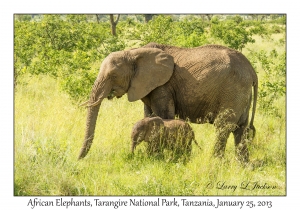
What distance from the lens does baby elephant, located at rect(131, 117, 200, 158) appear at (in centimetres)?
813

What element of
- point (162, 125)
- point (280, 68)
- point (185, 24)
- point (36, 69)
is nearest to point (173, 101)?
point (162, 125)

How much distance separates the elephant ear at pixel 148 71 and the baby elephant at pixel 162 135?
2.33 feet

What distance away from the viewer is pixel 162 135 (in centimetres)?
823

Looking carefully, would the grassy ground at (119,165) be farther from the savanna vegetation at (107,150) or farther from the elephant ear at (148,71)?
the elephant ear at (148,71)

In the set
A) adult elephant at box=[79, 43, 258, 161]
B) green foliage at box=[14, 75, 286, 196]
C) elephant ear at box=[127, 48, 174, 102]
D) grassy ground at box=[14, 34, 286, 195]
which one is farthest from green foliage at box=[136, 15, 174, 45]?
elephant ear at box=[127, 48, 174, 102]

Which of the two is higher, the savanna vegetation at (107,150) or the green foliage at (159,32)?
the green foliage at (159,32)

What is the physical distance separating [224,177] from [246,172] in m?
0.62

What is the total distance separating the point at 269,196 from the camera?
24.1 ft

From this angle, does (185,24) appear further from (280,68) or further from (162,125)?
(162,125)

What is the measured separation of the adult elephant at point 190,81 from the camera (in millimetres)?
8703

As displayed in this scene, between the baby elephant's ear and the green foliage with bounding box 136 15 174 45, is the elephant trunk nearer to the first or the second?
the baby elephant's ear

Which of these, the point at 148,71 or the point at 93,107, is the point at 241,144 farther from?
the point at 93,107

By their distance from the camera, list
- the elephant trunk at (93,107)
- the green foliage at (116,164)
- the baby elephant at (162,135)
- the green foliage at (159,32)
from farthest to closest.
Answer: the green foliage at (159,32), the elephant trunk at (93,107), the baby elephant at (162,135), the green foliage at (116,164)

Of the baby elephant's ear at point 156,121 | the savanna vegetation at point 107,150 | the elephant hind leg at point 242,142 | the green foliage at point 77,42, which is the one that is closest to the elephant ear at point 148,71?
the baby elephant's ear at point 156,121
